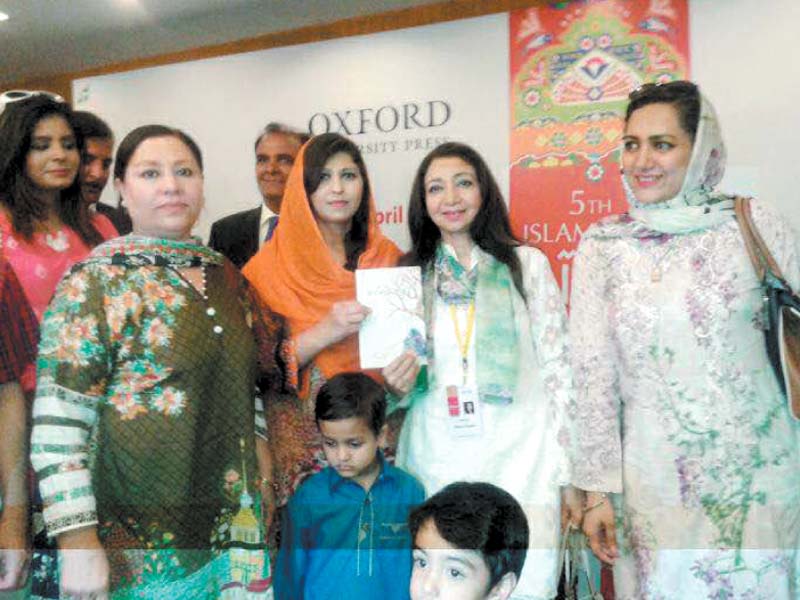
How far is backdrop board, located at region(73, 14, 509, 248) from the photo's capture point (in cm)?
155

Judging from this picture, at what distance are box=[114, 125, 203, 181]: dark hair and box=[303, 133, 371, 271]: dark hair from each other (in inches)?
9.0

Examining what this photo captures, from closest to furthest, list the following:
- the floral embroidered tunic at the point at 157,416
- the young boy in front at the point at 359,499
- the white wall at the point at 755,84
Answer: the white wall at the point at 755,84, the floral embroidered tunic at the point at 157,416, the young boy in front at the point at 359,499

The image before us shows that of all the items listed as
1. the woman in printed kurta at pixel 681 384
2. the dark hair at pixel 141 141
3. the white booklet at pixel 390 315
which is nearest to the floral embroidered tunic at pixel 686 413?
the woman in printed kurta at pixel 681 384

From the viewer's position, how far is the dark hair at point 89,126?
1658mm

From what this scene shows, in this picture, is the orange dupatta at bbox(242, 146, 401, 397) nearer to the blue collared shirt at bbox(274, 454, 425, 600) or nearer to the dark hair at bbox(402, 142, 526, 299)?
the dark hair at bbox(402, 142, 526, 299)

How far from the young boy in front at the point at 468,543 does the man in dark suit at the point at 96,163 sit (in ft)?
2.68

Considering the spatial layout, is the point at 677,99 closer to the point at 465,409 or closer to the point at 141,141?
the point at 465,409

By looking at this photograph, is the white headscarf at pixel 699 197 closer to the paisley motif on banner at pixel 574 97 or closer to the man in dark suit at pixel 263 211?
the paisley motif on banner at pixel 574 97

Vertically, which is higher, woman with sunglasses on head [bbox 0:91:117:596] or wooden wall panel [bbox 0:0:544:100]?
wooden wall panel [bbox 0:0:544:100]

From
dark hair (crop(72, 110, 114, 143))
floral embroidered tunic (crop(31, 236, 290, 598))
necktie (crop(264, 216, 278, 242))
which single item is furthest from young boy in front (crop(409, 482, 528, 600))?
dark hair (crop(72, 110, 114, 143))

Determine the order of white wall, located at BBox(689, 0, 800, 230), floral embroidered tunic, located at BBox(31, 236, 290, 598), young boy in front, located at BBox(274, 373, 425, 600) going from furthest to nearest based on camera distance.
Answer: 1. young boy in front, located at BBox(274, 373, 425, 600)
2. floral embroidered tunic, located at BBox(31, 236, 290, 598)
3. white wall, located at BBox(689, 0, 800, 230)

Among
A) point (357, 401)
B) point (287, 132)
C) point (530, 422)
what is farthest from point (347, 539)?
point (287, 132)

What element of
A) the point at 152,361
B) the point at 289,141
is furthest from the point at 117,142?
the point at 152,361

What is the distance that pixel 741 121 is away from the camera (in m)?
1.40
